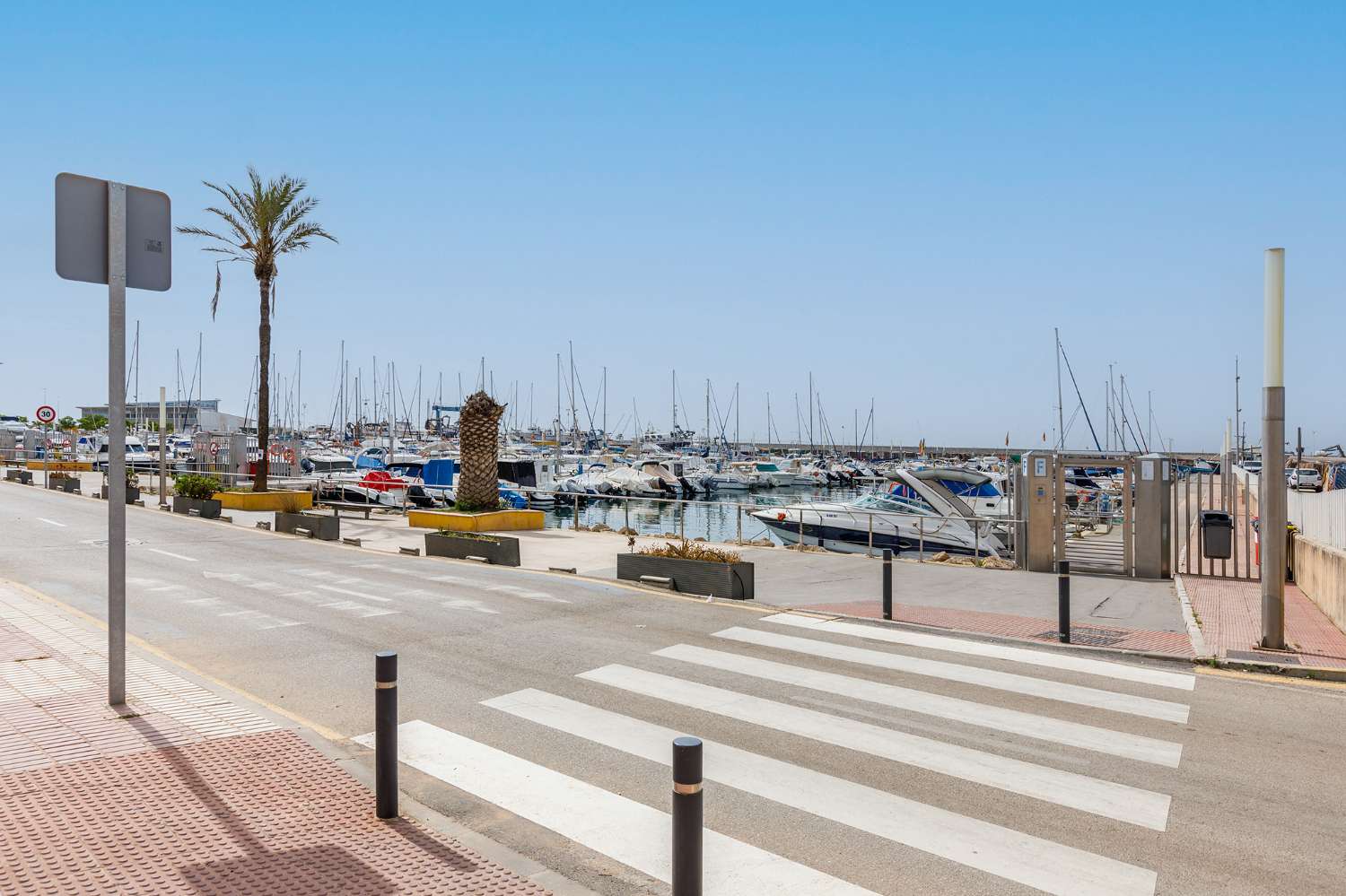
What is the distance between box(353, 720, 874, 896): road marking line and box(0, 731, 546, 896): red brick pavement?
716 mm

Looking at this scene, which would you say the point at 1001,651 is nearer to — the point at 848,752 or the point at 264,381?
the point at 848,752

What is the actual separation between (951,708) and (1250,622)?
6.77 meters

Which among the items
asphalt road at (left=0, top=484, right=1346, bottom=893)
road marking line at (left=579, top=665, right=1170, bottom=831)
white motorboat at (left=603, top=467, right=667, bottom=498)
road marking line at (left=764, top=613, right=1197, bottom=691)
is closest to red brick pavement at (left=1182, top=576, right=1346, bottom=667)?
road marking line at (left=764, top=613, right=1197, bottom=691)

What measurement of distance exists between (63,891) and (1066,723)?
23.3ft

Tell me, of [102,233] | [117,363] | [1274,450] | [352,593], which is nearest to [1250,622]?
[1274,450]

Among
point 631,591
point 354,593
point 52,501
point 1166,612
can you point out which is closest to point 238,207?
point 52,501

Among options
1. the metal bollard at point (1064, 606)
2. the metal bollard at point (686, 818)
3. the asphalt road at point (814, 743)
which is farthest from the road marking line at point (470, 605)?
the metal bollard at point (686, 818)

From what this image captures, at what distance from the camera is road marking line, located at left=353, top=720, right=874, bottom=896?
4988 mm

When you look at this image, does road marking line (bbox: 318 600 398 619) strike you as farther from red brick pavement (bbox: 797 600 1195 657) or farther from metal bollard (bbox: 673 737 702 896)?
metal bollard (bbox: 673 737 702 896)

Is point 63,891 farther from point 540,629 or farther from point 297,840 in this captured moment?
point 540,629

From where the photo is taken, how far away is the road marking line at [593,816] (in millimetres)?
4988

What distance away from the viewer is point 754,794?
6.18m

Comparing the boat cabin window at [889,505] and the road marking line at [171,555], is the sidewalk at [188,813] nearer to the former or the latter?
the road marking line at [171,555]

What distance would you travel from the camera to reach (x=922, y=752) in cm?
702
